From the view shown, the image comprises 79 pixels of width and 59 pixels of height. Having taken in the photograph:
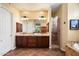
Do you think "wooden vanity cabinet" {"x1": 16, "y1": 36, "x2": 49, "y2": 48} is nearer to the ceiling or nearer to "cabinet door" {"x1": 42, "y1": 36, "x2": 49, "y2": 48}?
"cabinet door" {"x1": 42, "y1": 36, "x2": 49, "y2": 48}

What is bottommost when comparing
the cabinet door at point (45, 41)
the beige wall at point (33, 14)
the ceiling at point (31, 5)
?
the cabinet door at point (45, 41)

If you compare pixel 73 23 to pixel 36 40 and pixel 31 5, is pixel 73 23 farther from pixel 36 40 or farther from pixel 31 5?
pixel 36 40

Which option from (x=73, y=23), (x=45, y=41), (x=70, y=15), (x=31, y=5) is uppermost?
(x=31, y=5)

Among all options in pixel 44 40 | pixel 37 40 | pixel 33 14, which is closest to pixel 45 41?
pixel 44 40

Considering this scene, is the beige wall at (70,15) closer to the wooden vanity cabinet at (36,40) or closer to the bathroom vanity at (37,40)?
the bathroom vanity at (37,40)

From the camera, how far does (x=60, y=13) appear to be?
4.06 meters

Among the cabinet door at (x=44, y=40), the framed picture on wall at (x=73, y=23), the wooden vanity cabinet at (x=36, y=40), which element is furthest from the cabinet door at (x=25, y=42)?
the framed picture on wall at (x=73, y=23)

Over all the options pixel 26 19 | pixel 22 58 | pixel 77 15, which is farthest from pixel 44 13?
pixel 22 58

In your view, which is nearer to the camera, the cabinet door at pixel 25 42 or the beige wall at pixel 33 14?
the beige wall at pixel 33 14

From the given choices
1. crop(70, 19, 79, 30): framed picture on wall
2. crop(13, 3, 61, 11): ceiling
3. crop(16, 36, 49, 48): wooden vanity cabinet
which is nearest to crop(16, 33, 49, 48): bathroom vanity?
crop(16, 36, 49, 48): wooden vanity cabinet

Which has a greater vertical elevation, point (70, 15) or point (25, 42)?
point (70, 15)

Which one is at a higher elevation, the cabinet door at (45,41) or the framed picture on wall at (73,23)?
the framed picture on wall at (73,23)

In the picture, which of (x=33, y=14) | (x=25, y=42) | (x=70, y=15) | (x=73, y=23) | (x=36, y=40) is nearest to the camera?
(x=73, y=23)

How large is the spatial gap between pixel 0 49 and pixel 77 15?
6.52 feet
